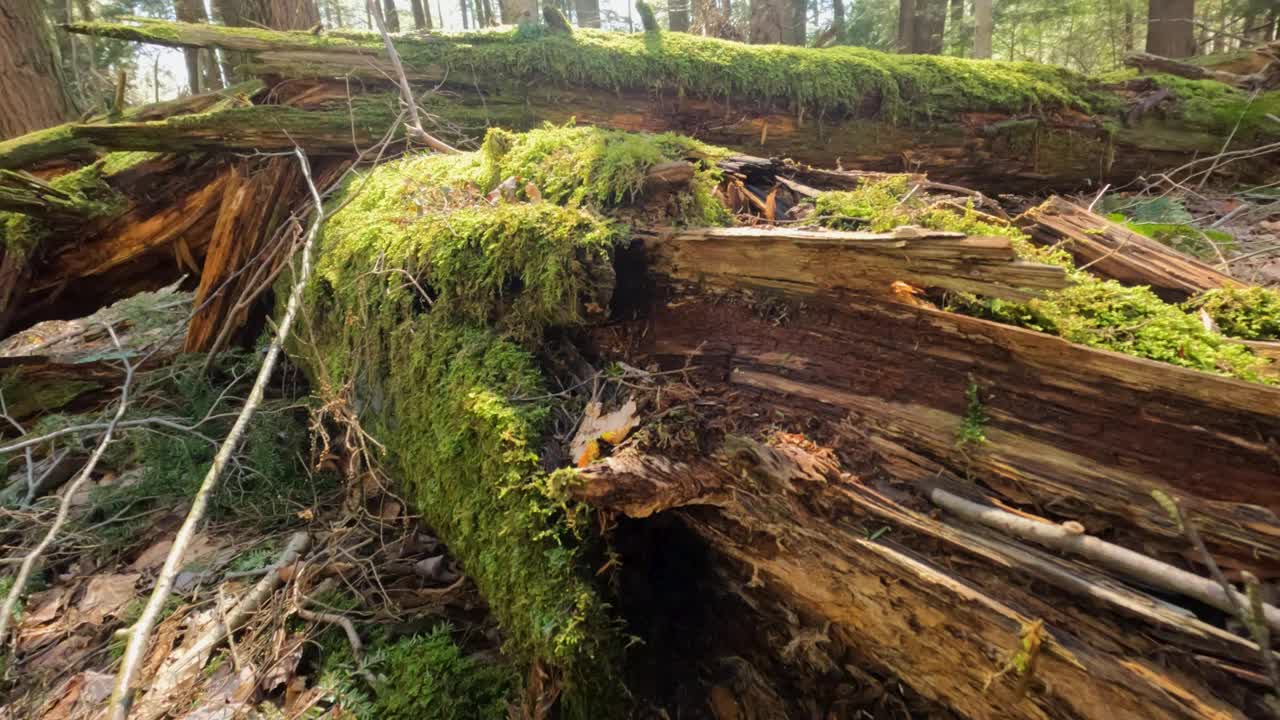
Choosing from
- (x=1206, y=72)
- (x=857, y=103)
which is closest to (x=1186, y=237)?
(x=857, y=103)

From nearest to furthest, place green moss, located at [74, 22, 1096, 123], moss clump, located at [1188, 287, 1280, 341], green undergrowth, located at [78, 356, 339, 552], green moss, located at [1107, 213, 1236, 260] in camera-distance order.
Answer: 1. moss clump, located at [1188, 287, 1280, 341]
2. green moss, located at [1107, 213, 1236, 260]
3. green undergrowth, located at [78, 356, 339, 552]
4. green moss, located at [74, 22, 1096, 123]

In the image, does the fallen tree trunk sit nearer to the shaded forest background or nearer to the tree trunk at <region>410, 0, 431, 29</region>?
the shaded forest background

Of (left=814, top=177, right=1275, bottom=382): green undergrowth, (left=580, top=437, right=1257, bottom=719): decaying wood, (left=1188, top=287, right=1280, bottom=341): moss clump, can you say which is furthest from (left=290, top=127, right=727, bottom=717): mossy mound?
(left=1188, top=287, right=1280, bottom=341): moss clump

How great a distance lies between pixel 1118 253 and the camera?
81.9 inches

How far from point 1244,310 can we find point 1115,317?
0.50m

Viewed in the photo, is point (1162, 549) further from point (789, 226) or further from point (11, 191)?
point (11, 191)

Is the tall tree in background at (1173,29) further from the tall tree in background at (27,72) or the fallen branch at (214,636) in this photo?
the tall tree in background at (27,72)

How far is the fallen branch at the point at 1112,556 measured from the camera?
109cm

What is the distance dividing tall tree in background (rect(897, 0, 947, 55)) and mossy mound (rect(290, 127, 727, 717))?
1083cm

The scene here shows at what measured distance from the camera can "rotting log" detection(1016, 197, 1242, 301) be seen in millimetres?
1962

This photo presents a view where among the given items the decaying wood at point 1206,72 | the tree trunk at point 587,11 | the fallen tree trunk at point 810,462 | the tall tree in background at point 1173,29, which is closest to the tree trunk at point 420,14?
the tree trunk at point 587,11

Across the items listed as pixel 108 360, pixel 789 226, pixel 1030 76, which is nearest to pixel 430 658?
pixel 789 226

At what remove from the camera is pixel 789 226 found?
2102mm

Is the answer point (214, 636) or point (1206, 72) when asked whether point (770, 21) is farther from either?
point (214, 636)
